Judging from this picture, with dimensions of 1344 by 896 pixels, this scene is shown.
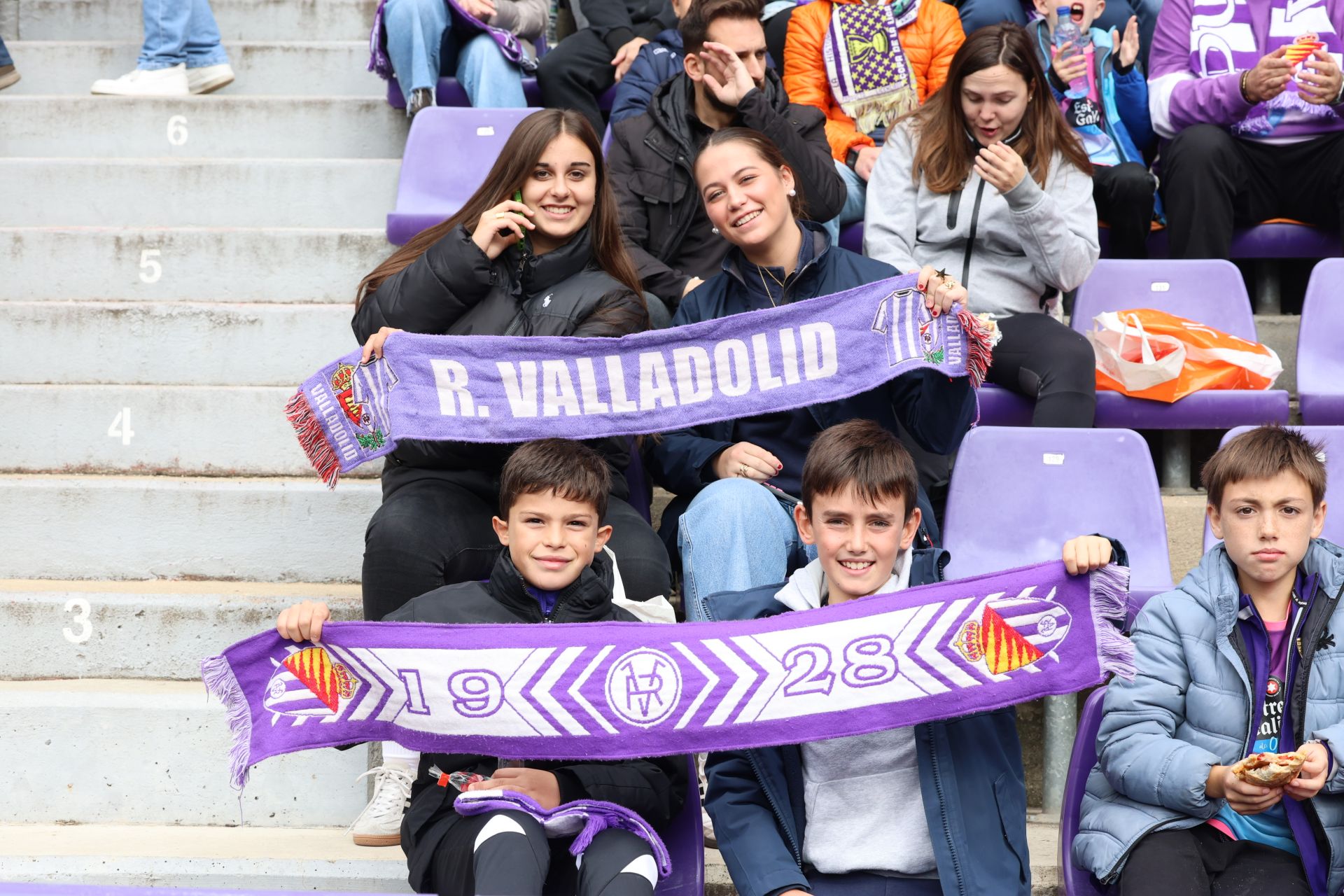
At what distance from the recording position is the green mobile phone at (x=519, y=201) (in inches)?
136

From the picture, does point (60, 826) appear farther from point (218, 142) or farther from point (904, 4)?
point (904, 4)

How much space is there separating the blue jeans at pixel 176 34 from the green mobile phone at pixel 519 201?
2.88 metres

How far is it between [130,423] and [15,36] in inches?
129

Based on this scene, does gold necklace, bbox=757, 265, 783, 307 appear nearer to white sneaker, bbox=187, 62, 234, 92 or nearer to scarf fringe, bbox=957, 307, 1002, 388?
scarf fringe, bbox=957, 307, 1002, 388

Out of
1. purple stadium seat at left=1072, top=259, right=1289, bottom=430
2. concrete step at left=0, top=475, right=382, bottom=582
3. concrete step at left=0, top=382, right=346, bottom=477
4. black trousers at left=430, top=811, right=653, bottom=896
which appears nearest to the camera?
black trousers at left=430, top=811, right=653, bottom=896

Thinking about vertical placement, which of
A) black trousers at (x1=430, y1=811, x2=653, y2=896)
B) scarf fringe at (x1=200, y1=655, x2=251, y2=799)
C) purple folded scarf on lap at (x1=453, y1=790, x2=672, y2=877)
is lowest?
black trousers at (x1=430, y1=811, x2=653, y2=896)

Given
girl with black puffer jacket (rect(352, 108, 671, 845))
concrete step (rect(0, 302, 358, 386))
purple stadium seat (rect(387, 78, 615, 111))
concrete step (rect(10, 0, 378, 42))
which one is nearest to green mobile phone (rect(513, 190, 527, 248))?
girl with black puffer jacket (rect(352, 108, 671, 845))

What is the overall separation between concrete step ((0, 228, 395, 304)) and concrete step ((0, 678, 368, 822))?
5.75 feet

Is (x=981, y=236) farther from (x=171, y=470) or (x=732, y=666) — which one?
(x=171, y=470)

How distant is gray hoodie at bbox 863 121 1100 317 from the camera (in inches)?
160

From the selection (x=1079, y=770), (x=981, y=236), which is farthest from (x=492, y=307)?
(x=1079, y=770)

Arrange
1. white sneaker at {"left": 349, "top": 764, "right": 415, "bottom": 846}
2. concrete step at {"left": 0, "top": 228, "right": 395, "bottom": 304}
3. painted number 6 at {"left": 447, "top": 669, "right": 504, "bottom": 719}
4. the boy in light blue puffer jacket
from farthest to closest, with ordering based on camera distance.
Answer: concrete step at {"left": 0, "top": 228, "right": 395, "bottom": 304} → white sneaker at {"left": 349, "top": 764, "right": 415, "bottom": 846} → painted number 6 at {"left": 447, "top": 669, "right": 504, "bottom": 719} → the boy in light blue puffer jacket

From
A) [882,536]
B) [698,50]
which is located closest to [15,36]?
[698,50]

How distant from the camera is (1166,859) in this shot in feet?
8.08
